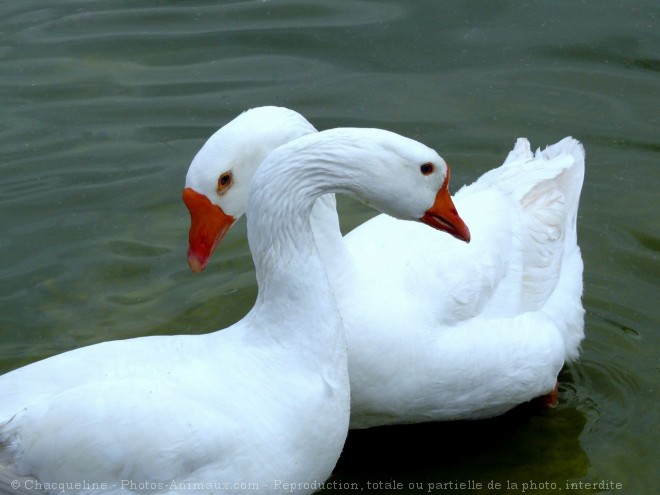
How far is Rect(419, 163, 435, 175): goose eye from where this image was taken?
4766 millimetres

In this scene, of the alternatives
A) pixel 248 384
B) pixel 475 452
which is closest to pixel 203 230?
pixel 248 384

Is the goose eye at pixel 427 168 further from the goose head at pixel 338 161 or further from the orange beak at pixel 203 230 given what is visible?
the orange beak at pixel 203 230

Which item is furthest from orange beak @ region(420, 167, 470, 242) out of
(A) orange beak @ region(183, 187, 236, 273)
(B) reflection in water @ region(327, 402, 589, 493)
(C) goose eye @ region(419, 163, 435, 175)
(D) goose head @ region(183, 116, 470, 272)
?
(B) reflection in water @ region(327, 402, 589, 493)

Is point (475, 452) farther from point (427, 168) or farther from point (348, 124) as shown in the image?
point (348, 124)

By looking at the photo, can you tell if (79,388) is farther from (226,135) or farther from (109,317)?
(109,317)

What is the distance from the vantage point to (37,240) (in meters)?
7.62

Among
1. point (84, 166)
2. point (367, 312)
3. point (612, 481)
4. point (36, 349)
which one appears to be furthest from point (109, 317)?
point (612, 481)

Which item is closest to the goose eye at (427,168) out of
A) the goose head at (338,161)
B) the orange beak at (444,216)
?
A: the goose head at (338,161)

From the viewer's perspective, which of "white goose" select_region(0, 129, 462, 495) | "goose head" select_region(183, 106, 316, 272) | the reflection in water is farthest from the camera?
the reflection in water

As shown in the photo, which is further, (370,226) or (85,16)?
(85,16)

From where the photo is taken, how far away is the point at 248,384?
4723 mm

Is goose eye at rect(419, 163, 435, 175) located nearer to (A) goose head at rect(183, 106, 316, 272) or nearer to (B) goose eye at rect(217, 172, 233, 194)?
(A) goose head at rect(183, 106, 316, 272)

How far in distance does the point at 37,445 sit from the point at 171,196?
3.66 meters

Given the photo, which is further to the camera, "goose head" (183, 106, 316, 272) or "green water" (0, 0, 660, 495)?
"green water" (0, 0, 660, 495)
